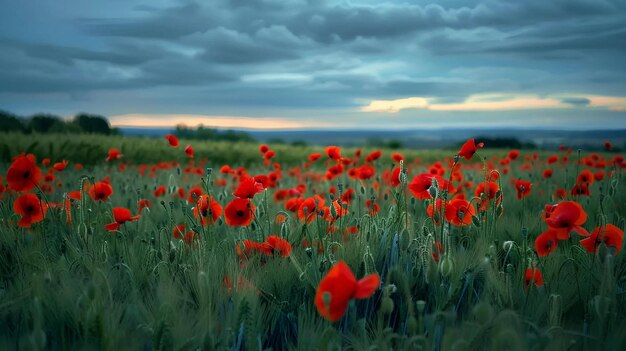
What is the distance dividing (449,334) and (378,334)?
0.23 metres

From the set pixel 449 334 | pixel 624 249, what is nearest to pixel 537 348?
pixel 449 334

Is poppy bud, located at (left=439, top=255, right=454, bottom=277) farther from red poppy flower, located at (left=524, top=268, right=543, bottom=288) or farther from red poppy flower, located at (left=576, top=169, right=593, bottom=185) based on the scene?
red poppy flower, located at (left=576, top=169, right=593, bottom=185)

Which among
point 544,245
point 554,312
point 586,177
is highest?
point 586,177

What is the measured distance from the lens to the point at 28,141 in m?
9.43

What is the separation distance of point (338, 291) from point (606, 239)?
142 cm

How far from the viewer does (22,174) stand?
2.38m

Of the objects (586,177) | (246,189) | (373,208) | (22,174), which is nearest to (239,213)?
(246,189)

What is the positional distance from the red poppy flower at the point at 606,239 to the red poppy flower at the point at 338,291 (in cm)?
112

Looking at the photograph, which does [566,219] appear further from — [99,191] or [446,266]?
[99,191]

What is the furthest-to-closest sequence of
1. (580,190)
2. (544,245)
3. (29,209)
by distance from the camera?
(580,190) < (29,209) < (544,245)

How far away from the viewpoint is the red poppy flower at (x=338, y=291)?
41.1 inches

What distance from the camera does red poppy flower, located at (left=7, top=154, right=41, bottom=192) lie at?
2346 millimetres

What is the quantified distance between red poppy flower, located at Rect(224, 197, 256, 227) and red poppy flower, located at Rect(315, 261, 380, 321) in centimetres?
114

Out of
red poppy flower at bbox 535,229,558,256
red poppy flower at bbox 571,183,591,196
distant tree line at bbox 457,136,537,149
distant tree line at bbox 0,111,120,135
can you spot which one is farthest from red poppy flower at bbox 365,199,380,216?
distant tree line at bbox 457,136,537,149
